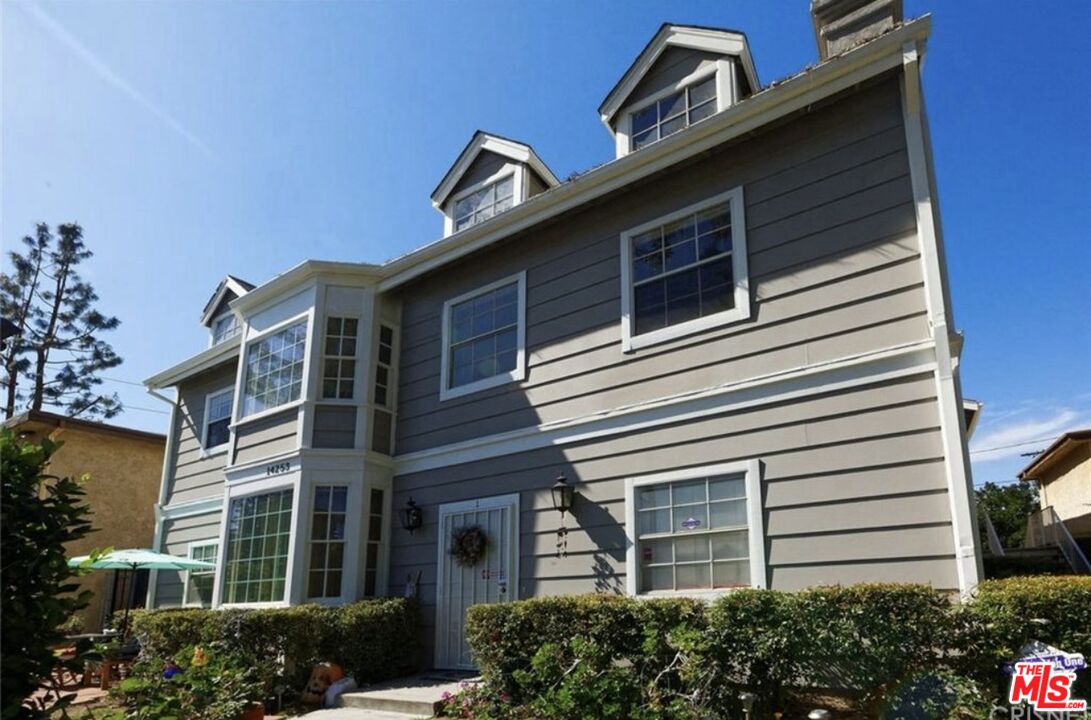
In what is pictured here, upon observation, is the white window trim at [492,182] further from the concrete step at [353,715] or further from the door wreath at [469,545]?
the concrete step at [353,715]

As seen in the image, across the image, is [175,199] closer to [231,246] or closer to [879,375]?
[231,246]

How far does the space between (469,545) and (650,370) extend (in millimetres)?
3117

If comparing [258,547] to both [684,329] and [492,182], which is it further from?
[684,329]

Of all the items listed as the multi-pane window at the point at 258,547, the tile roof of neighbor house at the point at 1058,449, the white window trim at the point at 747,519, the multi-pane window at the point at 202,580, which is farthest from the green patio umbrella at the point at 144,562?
the tile roof of neighbor house at the point at 1058,449

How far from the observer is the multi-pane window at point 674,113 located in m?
8.30

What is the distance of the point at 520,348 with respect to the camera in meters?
8.99

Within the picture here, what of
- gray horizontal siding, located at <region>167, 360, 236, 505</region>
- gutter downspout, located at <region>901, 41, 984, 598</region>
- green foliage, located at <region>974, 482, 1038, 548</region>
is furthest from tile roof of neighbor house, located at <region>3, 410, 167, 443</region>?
green foliage, located at <region>974, 482, 1038, 548</region>

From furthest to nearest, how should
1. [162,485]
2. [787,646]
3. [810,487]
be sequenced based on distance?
[162,485], [810,487], [787,646]

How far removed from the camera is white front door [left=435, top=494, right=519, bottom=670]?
8.40 meters

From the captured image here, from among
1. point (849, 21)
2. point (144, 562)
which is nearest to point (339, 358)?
point (144, 562)

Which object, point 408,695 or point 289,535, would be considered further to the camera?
point 289,535

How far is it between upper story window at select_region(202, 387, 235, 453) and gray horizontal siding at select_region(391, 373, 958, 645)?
818cm

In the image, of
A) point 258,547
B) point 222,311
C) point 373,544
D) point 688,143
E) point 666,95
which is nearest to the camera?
point 688,143

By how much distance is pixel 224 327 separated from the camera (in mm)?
15398
